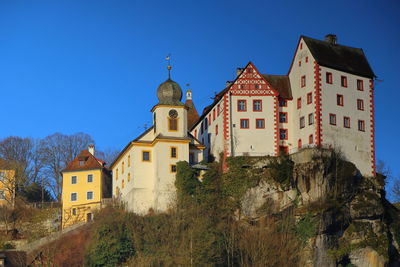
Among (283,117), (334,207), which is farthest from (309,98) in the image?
(334,207)

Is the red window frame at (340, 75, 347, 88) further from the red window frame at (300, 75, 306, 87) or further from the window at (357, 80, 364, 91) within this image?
the red window frame at (300, 75, 306, 87)

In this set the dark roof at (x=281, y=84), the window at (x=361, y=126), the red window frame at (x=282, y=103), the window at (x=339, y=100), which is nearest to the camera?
the window at (x=339, y=100)

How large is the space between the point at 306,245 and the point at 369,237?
5.23 metres

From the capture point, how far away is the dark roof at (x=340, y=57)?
3100 inches

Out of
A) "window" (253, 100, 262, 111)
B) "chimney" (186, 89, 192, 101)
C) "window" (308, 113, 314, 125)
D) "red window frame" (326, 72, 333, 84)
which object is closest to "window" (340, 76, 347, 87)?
"red window frame" (326, 72, 333, 84)

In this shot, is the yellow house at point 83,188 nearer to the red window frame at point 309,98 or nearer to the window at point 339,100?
the red window frame at point 309,98

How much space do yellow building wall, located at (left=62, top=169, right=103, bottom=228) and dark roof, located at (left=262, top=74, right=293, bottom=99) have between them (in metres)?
17.7

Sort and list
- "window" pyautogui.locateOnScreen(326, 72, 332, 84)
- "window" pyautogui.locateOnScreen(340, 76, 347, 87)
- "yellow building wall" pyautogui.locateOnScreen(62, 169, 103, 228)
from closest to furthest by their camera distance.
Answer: "window" pyautogui.locateOnScreen(326, 72, 332, 84) → "window" pyautogui.locateOnScreen(340, 76, 347, 87) → "yellow building wall" pyautogui.locateOnScreen(62, 169, 103, 228)

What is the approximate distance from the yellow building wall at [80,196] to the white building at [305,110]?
12.1 metres

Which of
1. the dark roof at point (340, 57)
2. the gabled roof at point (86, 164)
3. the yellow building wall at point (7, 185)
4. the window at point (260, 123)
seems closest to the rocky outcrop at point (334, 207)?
the window at point (260, 123)

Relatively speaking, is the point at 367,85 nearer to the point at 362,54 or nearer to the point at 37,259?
the point at 362,54

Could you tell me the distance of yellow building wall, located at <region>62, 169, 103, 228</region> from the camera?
84.7 metres

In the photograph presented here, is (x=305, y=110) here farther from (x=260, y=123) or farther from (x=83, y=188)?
(x=83, y=188)

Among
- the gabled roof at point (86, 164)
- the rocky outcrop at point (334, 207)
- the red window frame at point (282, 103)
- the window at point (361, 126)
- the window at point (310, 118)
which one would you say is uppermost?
the red window frame at point (282, 103)
